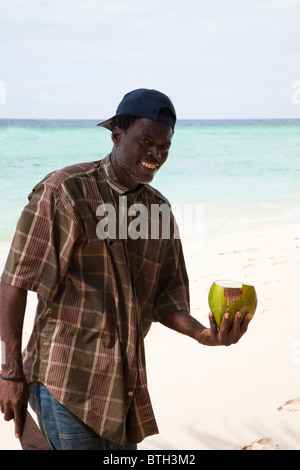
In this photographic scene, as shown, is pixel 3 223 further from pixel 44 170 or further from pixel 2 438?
pixel 44 170

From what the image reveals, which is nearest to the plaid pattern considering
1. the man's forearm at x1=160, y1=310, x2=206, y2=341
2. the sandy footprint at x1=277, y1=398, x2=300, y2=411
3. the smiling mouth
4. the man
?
the man

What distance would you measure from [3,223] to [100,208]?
11411 millimetres

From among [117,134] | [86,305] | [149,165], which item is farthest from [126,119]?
[86,305]

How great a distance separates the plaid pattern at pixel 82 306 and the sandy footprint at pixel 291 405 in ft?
7.54

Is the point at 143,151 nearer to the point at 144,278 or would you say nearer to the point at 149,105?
the point at 149,105

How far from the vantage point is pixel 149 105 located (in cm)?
227

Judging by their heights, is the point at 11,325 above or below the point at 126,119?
below

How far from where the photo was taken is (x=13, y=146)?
3588 cm

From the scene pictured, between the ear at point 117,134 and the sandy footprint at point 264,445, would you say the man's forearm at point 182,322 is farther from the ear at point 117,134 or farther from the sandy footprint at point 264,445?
the sandy footprint at point 264,445

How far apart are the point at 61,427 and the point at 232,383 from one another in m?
2.93

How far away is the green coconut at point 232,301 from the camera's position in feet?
7.61

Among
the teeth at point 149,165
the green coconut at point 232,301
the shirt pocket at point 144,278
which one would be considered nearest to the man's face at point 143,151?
the teeth at point 149,165

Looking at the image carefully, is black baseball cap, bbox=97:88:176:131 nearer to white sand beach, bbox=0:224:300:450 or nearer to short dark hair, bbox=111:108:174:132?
short dark hair, bbox=111:108:174:132

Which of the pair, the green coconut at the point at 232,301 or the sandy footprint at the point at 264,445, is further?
the sandy footprint at the point at 264,445
